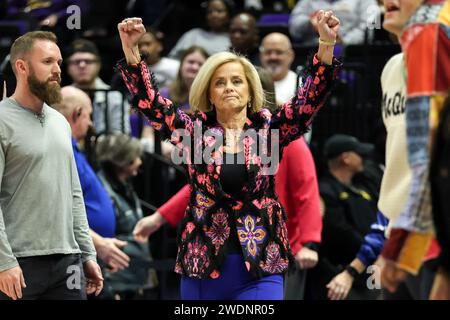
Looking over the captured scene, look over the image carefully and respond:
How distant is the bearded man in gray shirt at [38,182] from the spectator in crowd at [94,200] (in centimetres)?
109

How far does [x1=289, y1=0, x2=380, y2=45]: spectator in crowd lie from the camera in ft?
33.5

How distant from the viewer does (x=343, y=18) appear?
406 inches

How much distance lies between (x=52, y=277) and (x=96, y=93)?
13.2ft

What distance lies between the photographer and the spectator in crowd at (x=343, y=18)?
10.2m

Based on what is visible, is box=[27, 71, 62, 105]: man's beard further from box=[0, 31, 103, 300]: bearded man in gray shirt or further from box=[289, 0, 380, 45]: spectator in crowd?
box=[289, 0, 380, 45]: spectator in crowd

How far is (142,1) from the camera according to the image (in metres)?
13.2

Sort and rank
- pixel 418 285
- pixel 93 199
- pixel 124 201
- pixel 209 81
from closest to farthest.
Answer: pixel 418 285
pixel 209 81
pixel 93 199
pixel 124 201

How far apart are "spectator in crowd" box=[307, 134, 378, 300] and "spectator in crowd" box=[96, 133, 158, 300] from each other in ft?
4.58

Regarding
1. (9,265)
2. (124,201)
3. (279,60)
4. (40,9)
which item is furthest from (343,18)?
(9,265)

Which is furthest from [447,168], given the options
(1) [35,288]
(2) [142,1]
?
(2) [142,1]

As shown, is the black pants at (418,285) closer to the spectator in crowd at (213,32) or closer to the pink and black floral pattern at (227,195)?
the pink and black floral pattern at (227,195)

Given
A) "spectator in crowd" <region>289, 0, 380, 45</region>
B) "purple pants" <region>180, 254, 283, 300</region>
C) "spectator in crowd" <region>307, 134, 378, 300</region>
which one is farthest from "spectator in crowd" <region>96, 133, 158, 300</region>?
"spectator in crowd" <region>289, 0, 380, 45</region>

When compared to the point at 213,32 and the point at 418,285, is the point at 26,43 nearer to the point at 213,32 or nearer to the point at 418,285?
the point at 418,285

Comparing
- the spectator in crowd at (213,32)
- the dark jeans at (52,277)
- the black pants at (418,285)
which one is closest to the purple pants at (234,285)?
the dark jeans at (52,277)
